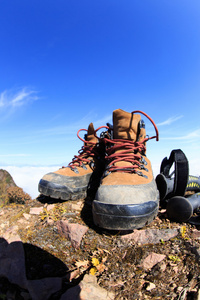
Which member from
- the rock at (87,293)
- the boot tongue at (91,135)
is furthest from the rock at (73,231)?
the boot tongue at (91,135)

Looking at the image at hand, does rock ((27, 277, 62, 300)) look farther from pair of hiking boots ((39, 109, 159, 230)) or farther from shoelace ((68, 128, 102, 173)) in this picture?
shoelace ((68, 128, 102, 173))

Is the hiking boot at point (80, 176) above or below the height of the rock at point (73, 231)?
above

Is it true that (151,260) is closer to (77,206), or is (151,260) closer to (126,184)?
(126,184)

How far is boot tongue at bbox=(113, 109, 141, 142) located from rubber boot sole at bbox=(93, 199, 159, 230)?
44.9 inches

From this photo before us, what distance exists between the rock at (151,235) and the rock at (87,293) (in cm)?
64

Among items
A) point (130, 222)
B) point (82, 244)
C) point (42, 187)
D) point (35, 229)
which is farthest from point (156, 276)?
point (42, 187)

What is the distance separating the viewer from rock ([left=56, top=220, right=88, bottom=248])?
79.0 inches

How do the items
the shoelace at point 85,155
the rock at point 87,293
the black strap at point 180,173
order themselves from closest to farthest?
1. the rock at point 87,293
2. the black strap at point 180,173
3. the shoelace at point 85,155

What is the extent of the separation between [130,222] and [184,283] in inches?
25.1

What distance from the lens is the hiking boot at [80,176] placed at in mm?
2838

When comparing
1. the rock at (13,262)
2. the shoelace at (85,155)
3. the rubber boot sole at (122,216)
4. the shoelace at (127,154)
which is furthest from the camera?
the shoelace at (85,155)

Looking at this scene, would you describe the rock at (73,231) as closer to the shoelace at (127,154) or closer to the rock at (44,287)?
the rock at (44,287)

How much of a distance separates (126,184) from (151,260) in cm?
80

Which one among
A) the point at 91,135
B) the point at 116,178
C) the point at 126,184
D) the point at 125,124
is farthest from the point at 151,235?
the point at 91,135
